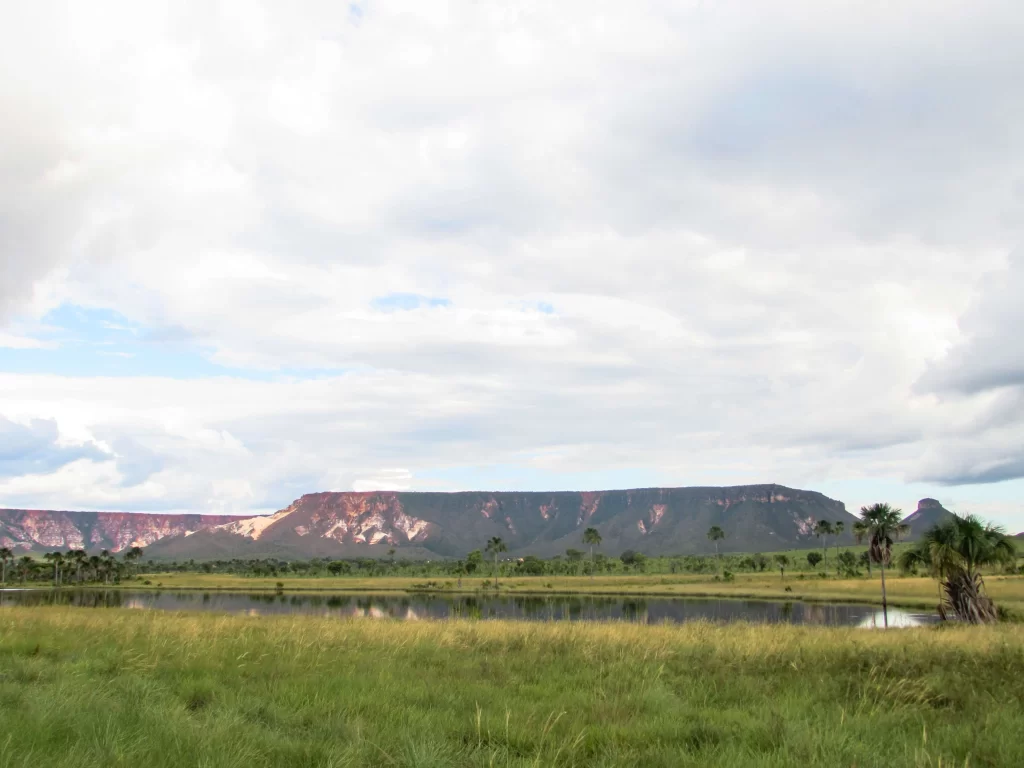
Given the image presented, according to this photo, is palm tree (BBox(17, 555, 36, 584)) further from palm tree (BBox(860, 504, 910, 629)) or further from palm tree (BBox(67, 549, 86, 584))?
palm tree (BBox(860, 504, 910, 629))

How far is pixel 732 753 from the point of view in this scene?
6.75m

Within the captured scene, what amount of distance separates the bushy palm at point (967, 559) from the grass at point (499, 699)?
19391 mm

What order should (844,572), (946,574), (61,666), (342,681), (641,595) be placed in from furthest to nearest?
(844,572)
(641,595)
(946,574)
(61,666)
(342,681)

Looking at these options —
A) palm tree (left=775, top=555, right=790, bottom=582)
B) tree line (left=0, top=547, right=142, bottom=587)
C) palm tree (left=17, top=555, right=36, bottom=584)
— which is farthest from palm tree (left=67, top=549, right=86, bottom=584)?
palm tree (left=775, top=555, right=790, bottom=582)

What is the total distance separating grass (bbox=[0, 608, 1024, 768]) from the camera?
262 inches

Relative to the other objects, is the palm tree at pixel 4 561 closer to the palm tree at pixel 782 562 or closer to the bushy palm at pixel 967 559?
the palm tree at pixel 782 562

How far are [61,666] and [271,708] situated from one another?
4692mm

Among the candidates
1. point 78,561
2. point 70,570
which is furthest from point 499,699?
point 70,570

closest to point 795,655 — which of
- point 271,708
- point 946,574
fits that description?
point 271,708

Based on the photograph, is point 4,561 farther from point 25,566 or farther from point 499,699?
point 499,699

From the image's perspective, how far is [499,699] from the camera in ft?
30.6

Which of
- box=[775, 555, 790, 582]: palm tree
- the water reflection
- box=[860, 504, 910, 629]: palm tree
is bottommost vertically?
box=[775, 555, 790, 582]: palm tree

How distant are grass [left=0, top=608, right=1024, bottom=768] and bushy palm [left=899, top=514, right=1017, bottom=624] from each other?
19391 mm

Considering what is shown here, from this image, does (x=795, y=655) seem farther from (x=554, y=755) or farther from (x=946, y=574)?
(x=946, y=574)
